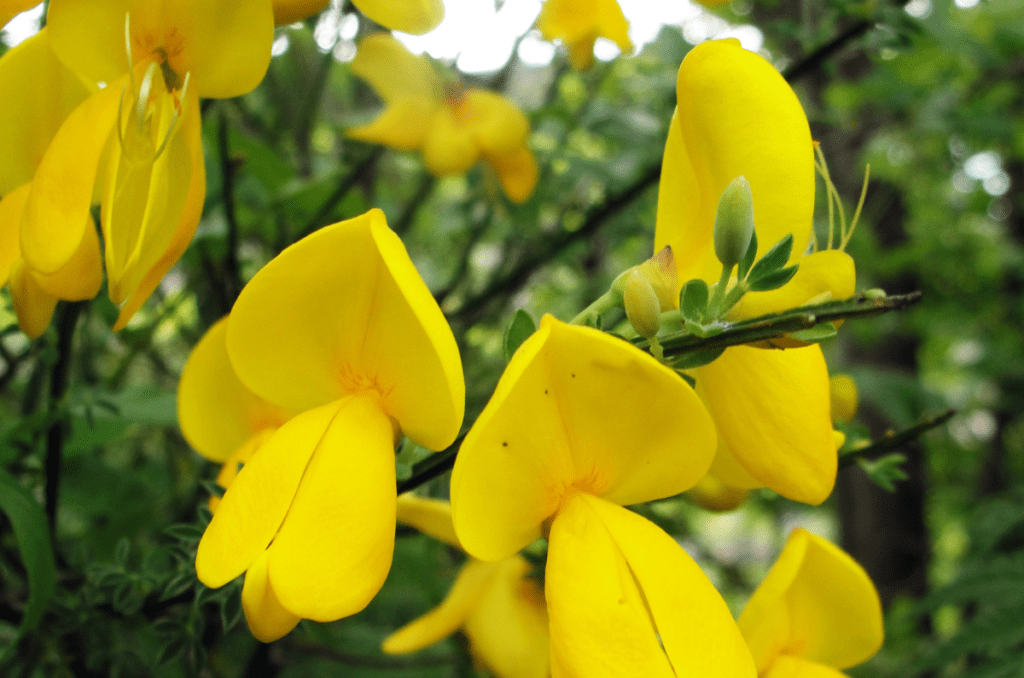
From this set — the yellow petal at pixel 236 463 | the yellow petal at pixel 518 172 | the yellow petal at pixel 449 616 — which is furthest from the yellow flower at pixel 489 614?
the yellow petal at pixel 518 172

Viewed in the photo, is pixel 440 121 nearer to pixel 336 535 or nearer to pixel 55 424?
pixel 55 424

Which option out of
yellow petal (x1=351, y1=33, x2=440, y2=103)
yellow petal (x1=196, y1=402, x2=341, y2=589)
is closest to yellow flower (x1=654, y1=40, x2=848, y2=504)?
yellow petal (x1=196, y1=402, x2=341, y2=589)

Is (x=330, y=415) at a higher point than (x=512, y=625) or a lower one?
higher

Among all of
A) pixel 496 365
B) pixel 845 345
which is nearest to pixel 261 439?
pixel 496 365

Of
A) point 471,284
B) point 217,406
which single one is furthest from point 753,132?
point 471,284

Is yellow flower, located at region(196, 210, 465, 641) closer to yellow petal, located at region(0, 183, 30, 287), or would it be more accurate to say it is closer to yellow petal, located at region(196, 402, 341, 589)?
yellow petal, located at region(196, 402, 341, 589)

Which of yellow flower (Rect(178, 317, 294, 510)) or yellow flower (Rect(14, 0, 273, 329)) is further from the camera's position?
yellow flower (Rect(178, 317, 294, 510))
